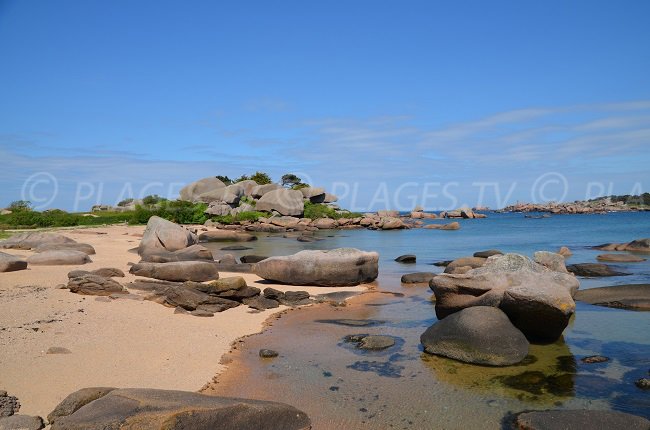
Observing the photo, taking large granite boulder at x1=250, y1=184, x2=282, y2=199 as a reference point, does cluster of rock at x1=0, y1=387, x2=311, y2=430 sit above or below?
below

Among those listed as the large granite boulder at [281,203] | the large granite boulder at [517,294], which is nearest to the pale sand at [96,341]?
the large granite boulder at [517,294]

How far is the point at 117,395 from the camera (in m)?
5.52

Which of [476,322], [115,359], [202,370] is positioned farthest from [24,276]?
[476,322]

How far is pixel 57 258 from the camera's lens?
54.5 feet

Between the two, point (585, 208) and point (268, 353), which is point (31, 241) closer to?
point (268, 353)

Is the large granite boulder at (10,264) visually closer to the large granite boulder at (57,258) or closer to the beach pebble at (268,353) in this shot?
the large granite boulder at (57,258)

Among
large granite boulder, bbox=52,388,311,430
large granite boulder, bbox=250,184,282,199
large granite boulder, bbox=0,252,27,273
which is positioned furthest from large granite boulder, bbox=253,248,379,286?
large granite boulder, bbox=250,184,282,199

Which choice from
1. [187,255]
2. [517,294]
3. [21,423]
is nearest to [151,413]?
[21,423]

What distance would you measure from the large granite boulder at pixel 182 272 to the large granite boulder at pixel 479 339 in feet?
26.6

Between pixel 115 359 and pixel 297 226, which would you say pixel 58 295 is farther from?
pixel 297 226

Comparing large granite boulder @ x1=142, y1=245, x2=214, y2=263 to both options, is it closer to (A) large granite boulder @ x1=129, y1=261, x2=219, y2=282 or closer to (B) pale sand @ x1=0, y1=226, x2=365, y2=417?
(A) large granite boulder @ x1=129, y1=261, x2=219, y2=282

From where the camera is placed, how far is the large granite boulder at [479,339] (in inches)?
335

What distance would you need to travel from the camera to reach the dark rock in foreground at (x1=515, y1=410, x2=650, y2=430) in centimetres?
588

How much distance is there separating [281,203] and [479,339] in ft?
160
